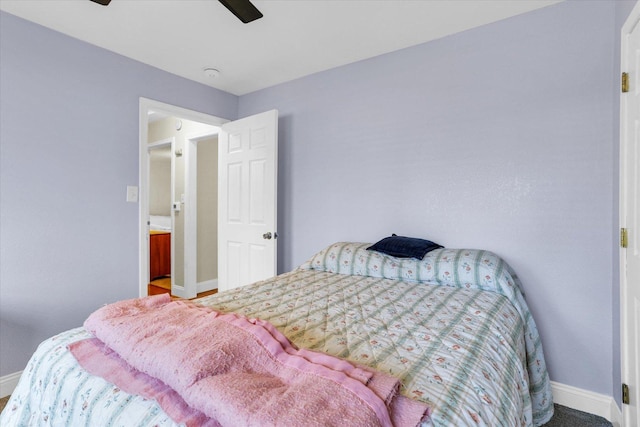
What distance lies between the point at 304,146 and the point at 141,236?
162 cm

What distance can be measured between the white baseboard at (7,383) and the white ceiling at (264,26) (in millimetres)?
2314

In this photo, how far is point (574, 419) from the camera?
179 cm

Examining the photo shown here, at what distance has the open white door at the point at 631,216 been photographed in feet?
4.58

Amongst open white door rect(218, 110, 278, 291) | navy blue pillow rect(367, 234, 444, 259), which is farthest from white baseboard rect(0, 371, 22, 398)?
navy blue pillow rect(367, 234, 444, 259)

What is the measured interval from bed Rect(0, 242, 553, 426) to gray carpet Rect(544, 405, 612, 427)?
14 cm

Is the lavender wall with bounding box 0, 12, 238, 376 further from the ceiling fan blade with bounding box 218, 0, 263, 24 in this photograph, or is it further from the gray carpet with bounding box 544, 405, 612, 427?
the gray carpet with bounding box 544, 405, 612, 427

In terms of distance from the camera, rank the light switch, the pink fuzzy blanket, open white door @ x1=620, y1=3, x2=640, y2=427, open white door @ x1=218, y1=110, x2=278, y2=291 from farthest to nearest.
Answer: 1. open white door @ x1=218, y1=110, x2=278, y2=291
2. the light switch
3. open white door @ x1=620, y1=3, x2=640, y2=427
4. the pink fuzzy blanket

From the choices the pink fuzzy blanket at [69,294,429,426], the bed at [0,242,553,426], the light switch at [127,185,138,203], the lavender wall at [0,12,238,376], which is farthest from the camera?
the light switch at [127,185,138,203]

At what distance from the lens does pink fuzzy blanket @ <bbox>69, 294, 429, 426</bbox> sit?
27.0 inches

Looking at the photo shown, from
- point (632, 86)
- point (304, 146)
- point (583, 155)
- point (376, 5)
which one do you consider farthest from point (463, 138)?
point (304, 146)

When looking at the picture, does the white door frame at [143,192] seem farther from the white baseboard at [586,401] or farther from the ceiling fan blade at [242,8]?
the white baseboard at [586,401]

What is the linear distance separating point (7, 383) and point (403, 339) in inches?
100

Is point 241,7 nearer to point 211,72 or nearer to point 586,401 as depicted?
point 211,72

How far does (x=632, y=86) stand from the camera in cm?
149
